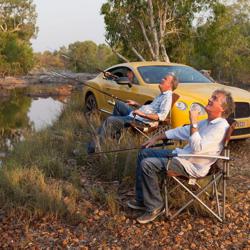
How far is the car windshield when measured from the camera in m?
8.69

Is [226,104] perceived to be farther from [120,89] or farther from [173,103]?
[120,89]

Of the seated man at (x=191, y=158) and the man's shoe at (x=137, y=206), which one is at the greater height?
the seated man at (x=191, y=158)

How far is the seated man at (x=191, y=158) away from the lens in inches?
167

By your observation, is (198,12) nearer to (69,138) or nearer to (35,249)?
(69,138)

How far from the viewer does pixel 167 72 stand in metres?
8.96

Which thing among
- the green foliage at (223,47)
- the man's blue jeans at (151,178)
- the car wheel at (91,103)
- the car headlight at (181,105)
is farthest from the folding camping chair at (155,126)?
the green foliage at (223,47)

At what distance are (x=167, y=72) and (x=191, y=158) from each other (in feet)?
15.8

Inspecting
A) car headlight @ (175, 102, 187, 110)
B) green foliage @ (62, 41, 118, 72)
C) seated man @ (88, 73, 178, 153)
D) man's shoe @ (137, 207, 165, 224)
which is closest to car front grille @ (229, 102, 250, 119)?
car headlight @ (175, 102, 187, 110)

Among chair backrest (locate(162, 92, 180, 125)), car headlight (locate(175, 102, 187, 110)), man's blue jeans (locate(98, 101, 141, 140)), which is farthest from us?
car headlight (locate(175, 102, 187, 110))

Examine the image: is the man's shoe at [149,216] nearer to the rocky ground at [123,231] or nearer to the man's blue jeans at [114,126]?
the rocky ground at [123,231]

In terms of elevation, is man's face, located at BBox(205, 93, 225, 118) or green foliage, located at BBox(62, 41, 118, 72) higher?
green foliage, located at BBox(62, 41, 118, 72)

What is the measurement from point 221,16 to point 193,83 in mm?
17477

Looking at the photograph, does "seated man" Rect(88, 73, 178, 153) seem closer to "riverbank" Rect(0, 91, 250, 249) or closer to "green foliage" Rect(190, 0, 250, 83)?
"riverbank" Rect(0, 91, 250, 249)

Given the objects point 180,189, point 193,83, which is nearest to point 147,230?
point 180,189
